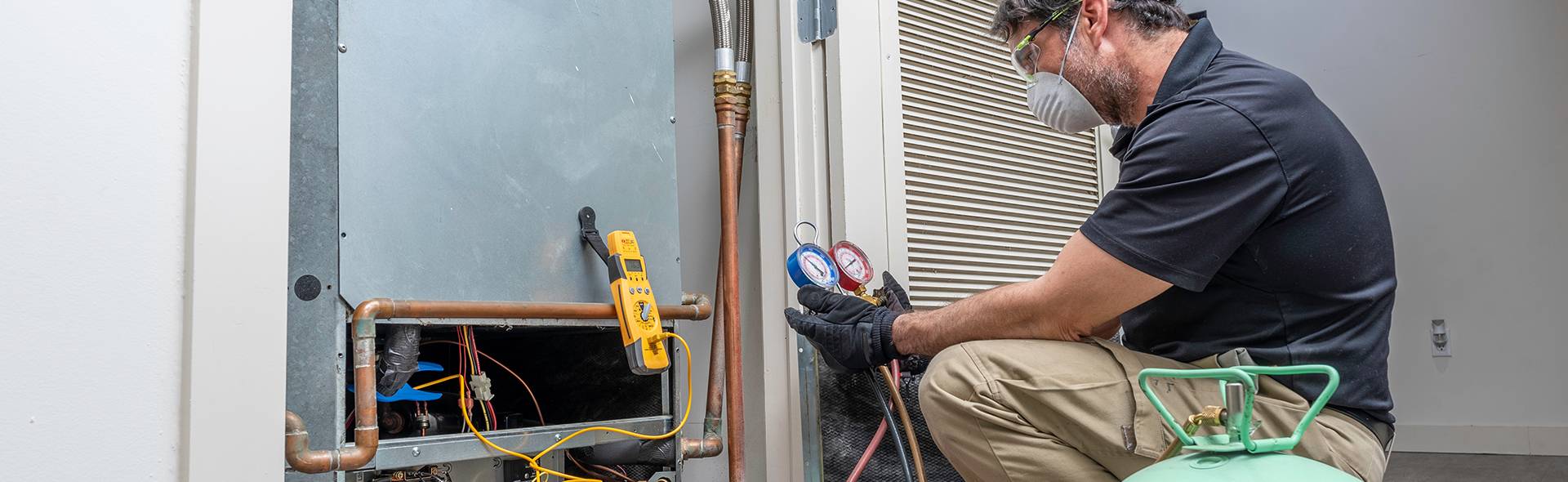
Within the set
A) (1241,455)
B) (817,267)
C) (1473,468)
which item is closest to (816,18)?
(817,267)

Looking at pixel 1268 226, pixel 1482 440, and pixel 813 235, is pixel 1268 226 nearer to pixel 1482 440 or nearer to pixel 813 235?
pixel 813 235

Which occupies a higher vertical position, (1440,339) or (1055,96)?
(1055,96)

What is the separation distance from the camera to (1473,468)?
2.89 meters

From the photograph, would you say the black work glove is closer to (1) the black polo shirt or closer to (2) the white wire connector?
(1) the black polo shirt

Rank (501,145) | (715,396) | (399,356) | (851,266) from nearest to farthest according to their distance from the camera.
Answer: (399,356) → (501,145) → (851,266) → (715,396)

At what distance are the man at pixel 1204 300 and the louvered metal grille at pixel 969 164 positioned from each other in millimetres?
530

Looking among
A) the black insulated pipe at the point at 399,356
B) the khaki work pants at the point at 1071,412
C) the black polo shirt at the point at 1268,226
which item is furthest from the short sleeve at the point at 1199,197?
the black insulated pipe at the point at 399,356

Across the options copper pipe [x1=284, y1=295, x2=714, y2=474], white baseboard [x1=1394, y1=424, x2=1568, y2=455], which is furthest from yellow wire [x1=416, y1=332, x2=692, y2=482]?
Answer: white baseboard [x1=1394, y1=424, x2=1568, y2=455]

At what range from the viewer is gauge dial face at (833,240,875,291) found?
170 centimetres

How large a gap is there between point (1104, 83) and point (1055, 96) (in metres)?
0.10

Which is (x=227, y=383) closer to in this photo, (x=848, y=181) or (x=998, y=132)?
(x=848, y=181)

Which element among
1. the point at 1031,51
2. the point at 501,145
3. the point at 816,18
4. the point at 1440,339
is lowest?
the point at 1440,339

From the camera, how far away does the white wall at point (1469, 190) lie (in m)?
3.17

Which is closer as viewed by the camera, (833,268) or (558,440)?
(558,440)
